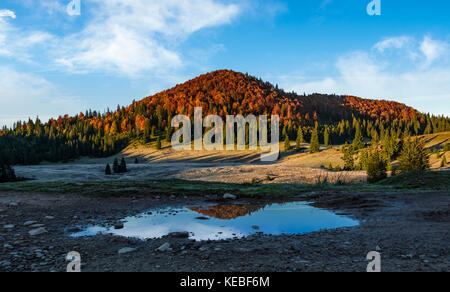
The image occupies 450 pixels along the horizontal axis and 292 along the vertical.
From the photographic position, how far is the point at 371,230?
8109 mm

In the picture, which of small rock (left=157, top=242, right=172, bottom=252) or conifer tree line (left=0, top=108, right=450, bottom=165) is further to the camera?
conifer tree line (left=0, top=108, right=450, bottom=165)

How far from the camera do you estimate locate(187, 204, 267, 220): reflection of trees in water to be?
11.4 metres

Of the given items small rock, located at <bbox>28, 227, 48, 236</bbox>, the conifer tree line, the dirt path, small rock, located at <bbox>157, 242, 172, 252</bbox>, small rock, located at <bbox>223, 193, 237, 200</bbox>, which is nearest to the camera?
small rock, located at <bbox>157, 242, 172, 252</bbox>

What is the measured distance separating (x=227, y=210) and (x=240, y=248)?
6.17 meters

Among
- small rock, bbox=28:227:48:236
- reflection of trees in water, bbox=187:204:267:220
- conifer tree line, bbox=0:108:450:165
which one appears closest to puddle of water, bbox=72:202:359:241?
reflection of trees in water, bbox=187:204:267:220

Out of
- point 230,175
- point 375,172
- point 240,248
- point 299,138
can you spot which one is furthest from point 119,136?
point 240,248

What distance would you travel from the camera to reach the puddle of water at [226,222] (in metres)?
8.34

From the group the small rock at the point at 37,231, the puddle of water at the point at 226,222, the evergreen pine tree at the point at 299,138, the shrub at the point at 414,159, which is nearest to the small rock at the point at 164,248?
the puddle of water at the point at 226,222

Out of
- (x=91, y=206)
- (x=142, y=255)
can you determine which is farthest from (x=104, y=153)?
(x=142, y=255)

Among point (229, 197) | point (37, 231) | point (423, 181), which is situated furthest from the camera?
point (423, 181)

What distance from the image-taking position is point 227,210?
12.6 meters

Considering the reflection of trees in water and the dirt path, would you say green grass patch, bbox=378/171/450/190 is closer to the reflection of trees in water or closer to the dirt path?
the dirt path

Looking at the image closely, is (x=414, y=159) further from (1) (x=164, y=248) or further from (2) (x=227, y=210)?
(1) (x=164, y=248)

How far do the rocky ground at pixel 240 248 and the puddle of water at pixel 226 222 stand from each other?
0.73 m
